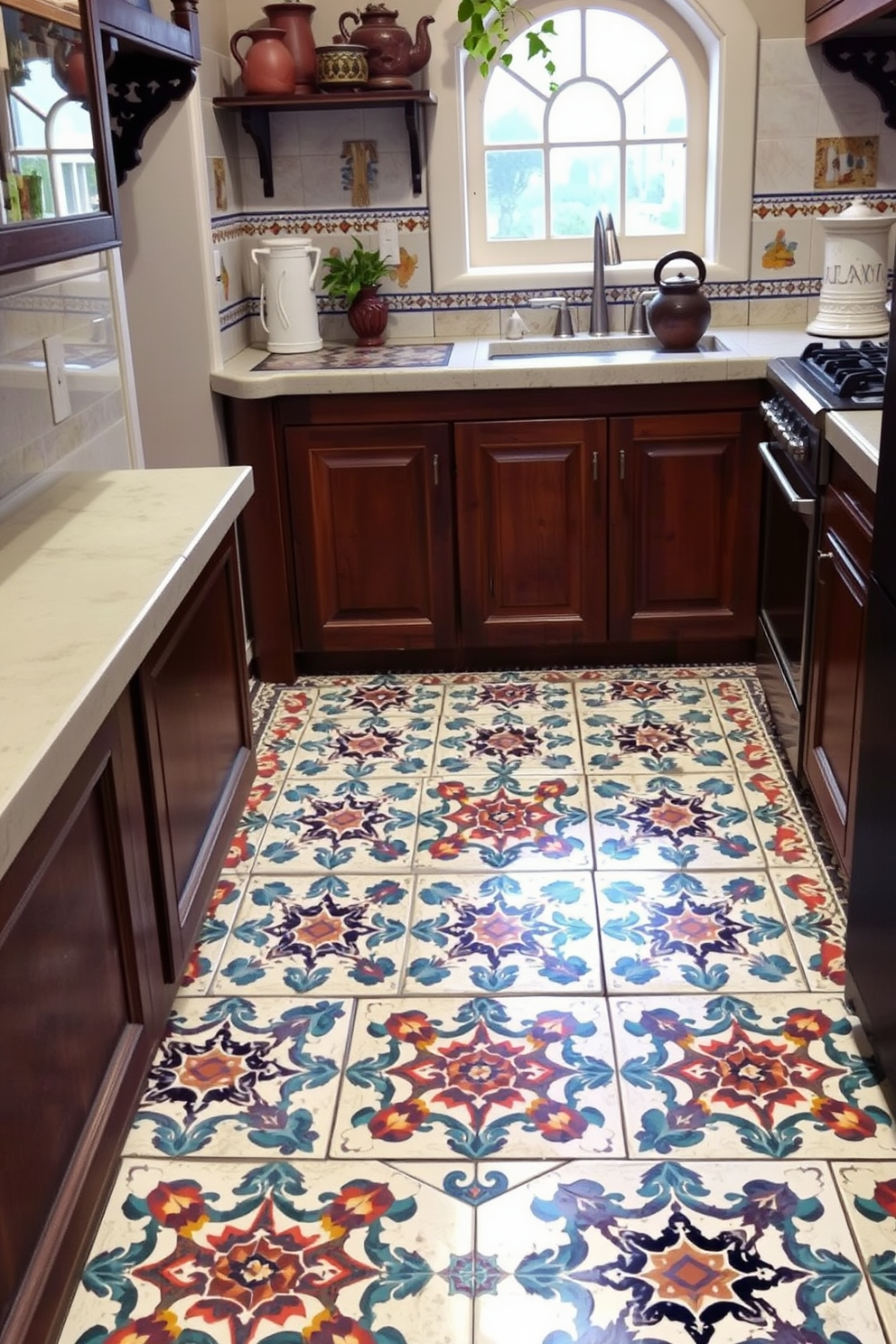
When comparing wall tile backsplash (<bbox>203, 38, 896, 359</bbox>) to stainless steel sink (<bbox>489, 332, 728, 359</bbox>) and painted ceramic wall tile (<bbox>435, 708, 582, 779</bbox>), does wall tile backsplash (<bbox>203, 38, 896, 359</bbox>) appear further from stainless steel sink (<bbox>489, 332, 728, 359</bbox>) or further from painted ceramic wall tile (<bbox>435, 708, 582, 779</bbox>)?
painted ceramic wall tile (<bbox>435, 708, 582, 779</bbox>)

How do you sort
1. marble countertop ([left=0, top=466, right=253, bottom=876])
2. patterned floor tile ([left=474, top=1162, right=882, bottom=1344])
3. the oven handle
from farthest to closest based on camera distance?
the oven handle
patterned floor tile ([left=474, top=1162, right=882, bottom=1344])
marble countertop ([left=0, top=466, right=253, bottom=876])

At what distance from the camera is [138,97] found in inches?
124

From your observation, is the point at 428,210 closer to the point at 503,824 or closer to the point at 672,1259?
the point at 503,824

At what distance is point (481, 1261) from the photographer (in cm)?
172

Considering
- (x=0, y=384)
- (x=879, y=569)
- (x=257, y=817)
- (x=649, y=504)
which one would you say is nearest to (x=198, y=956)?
(x=257, y=817)

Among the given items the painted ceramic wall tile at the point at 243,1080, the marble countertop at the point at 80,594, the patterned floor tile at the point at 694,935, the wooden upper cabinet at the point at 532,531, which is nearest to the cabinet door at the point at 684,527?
the wooden upper cabinet at the point at 532,531

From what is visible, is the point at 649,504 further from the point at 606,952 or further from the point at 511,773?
the point at 606,952

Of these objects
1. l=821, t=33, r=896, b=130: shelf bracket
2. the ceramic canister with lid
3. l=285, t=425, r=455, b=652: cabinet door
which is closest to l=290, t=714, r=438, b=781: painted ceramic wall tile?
l=285, t=425, r=455, b=652: cabinet door

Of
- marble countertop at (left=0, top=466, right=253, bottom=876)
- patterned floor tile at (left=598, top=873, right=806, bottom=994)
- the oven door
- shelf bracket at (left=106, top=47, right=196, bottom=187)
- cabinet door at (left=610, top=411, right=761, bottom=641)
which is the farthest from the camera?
cabinet door at (left=610, top=411, right=761, bottom=641)

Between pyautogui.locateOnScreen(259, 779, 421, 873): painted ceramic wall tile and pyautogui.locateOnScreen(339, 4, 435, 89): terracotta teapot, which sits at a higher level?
pyautogui.locateOnScreen(339, 4, 435, 89): terracotta teapot

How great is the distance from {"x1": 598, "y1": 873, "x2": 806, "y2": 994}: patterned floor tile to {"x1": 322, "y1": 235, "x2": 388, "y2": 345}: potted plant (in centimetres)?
192

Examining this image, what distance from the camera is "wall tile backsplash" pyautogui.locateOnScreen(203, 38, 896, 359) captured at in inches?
147

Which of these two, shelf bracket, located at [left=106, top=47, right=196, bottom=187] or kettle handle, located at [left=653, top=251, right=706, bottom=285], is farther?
kettle handle, located at [left=653, top=251, right=706, bottom=285]

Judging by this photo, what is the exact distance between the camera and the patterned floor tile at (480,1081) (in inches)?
76.7
